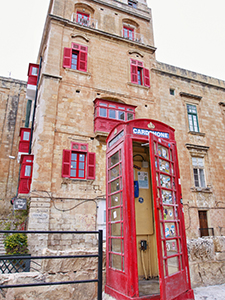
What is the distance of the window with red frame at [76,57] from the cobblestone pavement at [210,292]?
13055 mm

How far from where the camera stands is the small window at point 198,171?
15.8 metres

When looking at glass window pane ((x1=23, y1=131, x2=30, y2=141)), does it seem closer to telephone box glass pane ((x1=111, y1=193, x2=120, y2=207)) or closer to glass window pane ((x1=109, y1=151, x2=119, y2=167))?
glass window pane ((x1=109, y1=151, x2=119, y2=167))

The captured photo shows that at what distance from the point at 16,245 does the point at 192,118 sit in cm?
1399

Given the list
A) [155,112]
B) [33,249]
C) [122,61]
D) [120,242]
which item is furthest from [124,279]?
[122,61]

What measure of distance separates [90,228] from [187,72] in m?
14.0

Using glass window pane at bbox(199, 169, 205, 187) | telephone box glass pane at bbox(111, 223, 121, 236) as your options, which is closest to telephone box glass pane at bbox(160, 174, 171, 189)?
telephone box glass pane at bbox(111, 223, 121, 236)

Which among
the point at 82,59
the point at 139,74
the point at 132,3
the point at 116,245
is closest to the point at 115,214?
the point at 116,245

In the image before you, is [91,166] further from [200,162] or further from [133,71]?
[200,162]

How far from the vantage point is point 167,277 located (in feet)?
13.4

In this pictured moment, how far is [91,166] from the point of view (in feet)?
42.2

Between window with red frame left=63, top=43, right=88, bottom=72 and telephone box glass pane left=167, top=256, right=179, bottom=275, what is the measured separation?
12716mm

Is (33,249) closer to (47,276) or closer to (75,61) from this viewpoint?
(47,276)

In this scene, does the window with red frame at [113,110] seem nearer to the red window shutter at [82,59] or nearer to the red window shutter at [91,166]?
the red window shutter at [91,166]

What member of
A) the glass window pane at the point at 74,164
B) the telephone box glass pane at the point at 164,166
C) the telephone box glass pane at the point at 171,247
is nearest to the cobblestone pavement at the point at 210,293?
the telephone box glass pane at the point at 171,247
